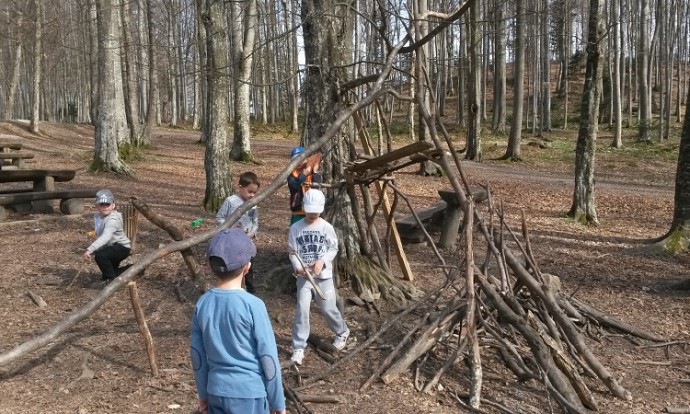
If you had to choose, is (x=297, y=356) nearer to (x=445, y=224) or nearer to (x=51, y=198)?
(x=445, y=224)

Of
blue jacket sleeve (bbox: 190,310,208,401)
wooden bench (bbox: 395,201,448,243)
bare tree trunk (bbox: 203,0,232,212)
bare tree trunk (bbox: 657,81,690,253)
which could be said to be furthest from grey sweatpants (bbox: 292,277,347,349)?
bare tree trunk (bbox: 657,81,690,253)

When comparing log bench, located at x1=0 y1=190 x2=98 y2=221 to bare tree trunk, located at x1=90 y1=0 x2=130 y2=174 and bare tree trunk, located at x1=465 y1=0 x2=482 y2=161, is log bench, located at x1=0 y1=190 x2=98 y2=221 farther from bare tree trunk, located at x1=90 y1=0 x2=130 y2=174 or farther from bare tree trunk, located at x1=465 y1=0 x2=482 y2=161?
bare tree trunk, located at x1=465 y1=0 x2=482 y2=161

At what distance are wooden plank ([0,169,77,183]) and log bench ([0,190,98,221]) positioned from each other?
28 cm

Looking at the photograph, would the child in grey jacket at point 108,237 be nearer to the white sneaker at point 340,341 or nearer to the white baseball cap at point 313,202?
the white baseball cap at point 313,202

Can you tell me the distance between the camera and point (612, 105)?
32.1 metres

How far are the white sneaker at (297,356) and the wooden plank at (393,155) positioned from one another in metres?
1.79

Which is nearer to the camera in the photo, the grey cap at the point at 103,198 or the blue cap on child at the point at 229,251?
the blue cap on child at the point at 229,251

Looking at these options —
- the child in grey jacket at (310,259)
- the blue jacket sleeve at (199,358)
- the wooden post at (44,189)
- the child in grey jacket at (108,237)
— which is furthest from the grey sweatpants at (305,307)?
the wooden post at (44,189)

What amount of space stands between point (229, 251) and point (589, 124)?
30.7 ft

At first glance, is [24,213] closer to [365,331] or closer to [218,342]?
[365,331]

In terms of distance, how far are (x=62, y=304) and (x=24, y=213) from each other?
462 cm

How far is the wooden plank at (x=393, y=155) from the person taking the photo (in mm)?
4691

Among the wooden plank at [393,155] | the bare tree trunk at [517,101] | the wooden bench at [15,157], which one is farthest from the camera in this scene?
the bare tree trunk at [517,101]

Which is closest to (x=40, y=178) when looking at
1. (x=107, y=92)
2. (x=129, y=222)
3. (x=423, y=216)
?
(x=107, y=92)
